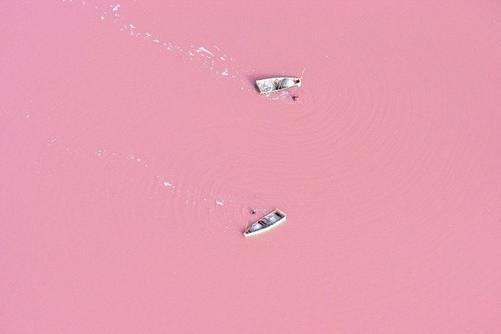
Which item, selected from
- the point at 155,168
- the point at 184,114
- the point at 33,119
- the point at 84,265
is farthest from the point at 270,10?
the point at 84,265

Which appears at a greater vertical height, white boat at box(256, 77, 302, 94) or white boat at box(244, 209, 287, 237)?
white boat at box(256, 77, 302, 94)

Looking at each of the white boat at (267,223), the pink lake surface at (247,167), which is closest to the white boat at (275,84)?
the pink lake surface at (247,167)

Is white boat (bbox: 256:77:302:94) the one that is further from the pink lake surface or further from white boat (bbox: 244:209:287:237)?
white boat (bbox: 244:209:287:237)

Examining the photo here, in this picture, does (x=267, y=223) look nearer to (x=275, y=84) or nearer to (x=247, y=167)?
(x=247, y=167)

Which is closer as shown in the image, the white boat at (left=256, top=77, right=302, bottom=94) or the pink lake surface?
the pink lake surface

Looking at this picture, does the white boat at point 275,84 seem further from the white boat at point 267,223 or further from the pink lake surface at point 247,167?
the white boat at point 267,223

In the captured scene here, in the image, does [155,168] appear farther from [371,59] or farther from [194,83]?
[371,59]

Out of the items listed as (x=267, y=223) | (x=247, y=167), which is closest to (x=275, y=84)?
(x=247, y=167)

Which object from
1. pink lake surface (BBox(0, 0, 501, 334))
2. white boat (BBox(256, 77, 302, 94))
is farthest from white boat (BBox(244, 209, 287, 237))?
white boat (BBox(256, 77, 302, 94))
